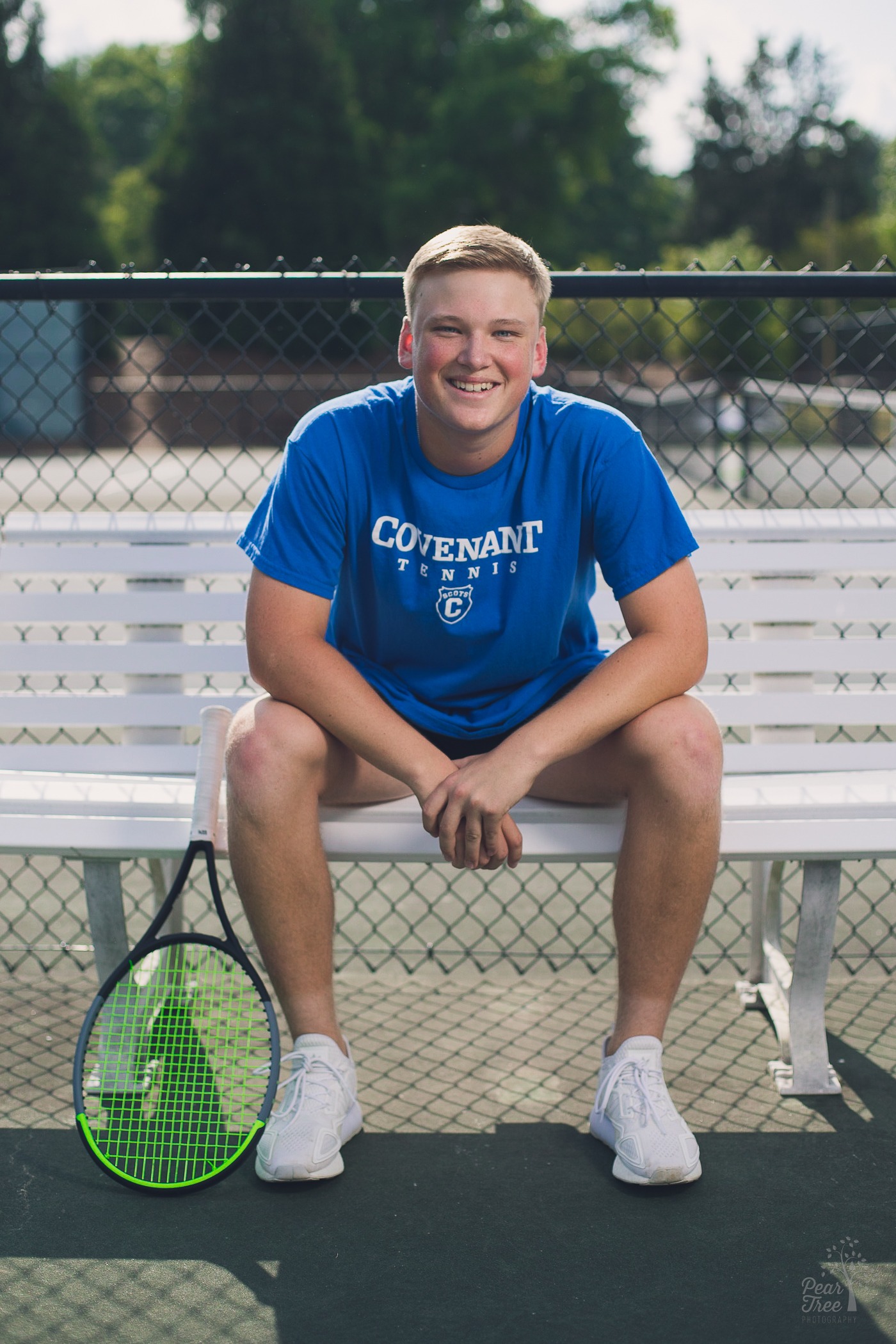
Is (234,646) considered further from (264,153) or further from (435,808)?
(264,153)

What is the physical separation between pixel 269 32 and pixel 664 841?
30.5m

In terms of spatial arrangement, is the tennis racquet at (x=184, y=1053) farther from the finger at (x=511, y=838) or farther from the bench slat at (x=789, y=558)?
the bench slat at (x=789, y=558)

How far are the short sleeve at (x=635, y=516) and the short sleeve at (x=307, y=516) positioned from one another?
1.63 feet

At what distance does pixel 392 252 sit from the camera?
3078cm

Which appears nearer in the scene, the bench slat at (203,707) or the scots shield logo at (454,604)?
the scots shield logo at (454,604)

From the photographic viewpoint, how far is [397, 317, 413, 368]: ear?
2492 millimetres

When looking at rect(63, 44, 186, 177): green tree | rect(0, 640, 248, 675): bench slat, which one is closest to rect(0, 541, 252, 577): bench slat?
rect(0, 640, 248, 675): bench slat

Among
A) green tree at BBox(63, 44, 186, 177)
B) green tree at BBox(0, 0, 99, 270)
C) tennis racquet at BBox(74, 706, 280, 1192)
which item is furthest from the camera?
green tree at BBox(63, 44, 186, 177)

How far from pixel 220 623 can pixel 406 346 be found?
877 millimetres

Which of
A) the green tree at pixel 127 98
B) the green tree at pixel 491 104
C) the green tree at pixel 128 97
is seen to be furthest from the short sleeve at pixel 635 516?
the green tree at pixel 128 97

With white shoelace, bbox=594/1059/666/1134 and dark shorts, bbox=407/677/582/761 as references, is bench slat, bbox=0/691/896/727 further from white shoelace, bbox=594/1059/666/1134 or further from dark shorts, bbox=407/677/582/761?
white shoelace, bbox=594/1059/666/1134

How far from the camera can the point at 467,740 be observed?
2.58 metres

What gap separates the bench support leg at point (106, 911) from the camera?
2629mm

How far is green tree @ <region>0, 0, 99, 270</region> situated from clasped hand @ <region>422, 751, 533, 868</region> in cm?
2560
